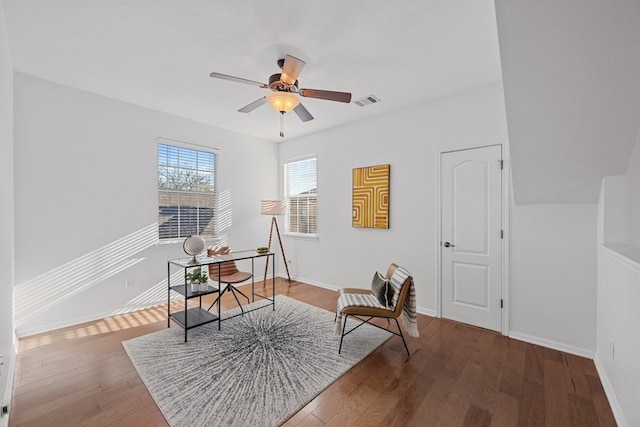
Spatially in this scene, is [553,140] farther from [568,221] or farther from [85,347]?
[85,347]

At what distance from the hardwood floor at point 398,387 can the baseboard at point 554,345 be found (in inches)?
3.0

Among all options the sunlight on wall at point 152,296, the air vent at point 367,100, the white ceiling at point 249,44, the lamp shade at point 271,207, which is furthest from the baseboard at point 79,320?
the air vent at point 367,100

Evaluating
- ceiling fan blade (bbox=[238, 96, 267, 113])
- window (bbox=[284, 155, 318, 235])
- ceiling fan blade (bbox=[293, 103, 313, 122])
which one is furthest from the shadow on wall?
ceiling fan blade (bbox=[293, 103, 313, 122])

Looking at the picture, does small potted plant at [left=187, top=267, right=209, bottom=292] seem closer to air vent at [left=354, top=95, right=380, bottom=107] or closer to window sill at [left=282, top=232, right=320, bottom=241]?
window sill at [left=282, top=232, right=320, bottom=241]

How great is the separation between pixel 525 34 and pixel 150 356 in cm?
382

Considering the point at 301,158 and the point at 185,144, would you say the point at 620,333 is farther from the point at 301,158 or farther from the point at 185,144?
the point at 185,144

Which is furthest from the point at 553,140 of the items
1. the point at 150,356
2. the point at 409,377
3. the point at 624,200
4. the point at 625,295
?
the point at 150,356

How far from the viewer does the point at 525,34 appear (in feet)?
5.41

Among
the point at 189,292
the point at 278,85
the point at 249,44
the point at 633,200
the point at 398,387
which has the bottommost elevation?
the point at 398,387

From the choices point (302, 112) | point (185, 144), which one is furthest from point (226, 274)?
point (302, 112)

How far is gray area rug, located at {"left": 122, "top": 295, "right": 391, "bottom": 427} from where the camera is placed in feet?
6.18

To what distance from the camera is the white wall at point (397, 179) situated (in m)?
3.29

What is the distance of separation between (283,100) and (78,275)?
3237 mm

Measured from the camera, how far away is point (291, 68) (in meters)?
2.24
